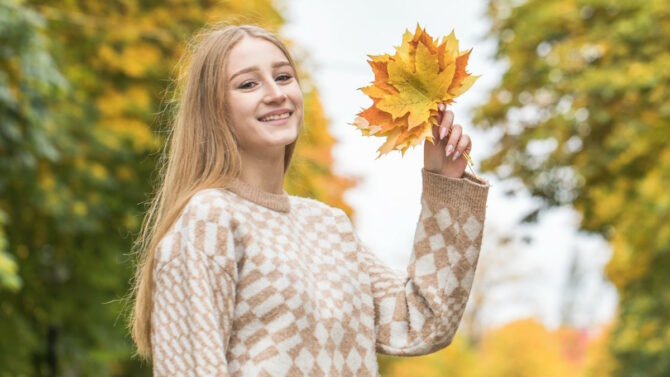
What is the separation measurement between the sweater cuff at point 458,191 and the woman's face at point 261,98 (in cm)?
31

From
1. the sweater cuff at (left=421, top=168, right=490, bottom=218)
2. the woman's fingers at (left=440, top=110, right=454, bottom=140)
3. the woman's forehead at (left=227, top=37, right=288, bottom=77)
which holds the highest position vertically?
the woman's forehead at (left=227, top=37, right=288, bottom=77)

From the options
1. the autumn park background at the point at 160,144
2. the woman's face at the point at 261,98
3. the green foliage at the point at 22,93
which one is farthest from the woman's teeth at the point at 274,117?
the autumn park background at the point at 160,144

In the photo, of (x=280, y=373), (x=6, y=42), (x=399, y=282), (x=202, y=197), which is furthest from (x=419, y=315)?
(x=6, y=42)

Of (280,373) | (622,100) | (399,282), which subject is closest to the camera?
(280,373)

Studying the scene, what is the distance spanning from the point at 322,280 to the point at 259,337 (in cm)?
21

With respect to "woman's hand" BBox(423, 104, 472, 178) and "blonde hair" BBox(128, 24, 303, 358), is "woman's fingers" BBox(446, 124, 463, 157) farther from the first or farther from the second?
"blonde hair" BBox(128, 24, 303, 358)

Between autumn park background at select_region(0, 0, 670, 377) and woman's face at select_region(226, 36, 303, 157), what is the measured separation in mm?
6755

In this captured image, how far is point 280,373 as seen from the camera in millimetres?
2109

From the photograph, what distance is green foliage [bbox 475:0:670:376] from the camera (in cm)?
991

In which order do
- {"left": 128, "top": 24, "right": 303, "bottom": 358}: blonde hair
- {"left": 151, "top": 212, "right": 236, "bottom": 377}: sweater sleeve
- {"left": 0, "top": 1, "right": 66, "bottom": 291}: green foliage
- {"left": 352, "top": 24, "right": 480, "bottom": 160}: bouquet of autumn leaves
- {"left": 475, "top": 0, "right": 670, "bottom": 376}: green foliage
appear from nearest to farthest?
{"left": 151, "top": 212, "right": 236, "bottom": 377}: sweater sleeve < {"left": 352, "top": 24, "right": 480, "bottom": 160}: bouquet of autumn leaves < {"left": 128, "top": 24, "right": 303, "bottom": 358}: blonde hair < {"left": 0, "top": 1, "right": 66, "bottom": 291}: green foliage < {"left": 475, "top": 0, "right": 670, "bottom": 376}: green foliage

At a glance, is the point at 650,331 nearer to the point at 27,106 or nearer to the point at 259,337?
the point at 27,106

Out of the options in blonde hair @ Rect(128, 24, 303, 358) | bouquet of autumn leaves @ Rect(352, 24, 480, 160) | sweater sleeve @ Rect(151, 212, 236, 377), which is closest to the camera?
sweater sleeve @ Rect(151, 212, 236, 377)

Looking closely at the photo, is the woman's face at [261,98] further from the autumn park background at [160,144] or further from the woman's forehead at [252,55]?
the autumn park background at [160,144]

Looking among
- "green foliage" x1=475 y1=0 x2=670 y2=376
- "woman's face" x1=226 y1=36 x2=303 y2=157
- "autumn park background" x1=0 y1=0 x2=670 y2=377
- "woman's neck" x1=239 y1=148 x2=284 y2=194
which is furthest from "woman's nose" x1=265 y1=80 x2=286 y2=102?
"green foliage" x1=475 y1=0 x2=670 y2=376
